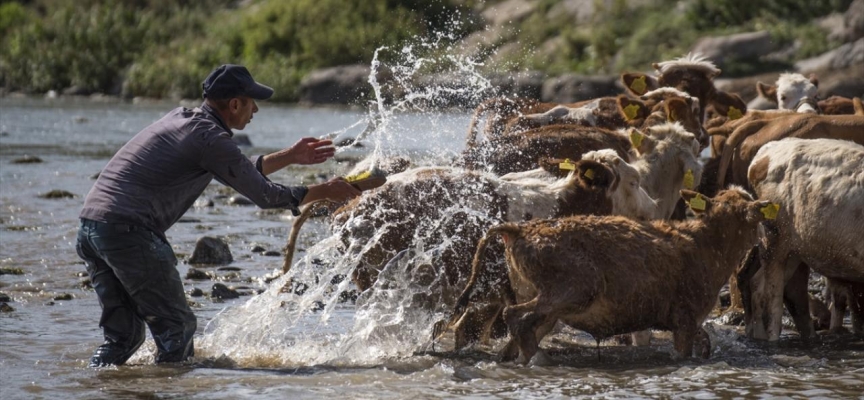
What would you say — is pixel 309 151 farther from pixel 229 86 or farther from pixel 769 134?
pixel 769 134

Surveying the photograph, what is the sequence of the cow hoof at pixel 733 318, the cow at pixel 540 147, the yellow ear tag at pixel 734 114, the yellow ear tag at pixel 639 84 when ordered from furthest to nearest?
the yellow ear tag at pixel 639 84
the yellow ear tag at pixel 734 114
the cow at pixel 540 147
the cow hoof at pixel 733 318

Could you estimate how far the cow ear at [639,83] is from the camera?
14328 mm

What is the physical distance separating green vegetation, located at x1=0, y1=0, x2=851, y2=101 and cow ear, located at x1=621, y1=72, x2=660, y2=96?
22.3 metres

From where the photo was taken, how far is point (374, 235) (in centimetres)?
978

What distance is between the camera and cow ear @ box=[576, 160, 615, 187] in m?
9.82

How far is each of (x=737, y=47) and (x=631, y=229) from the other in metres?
29.6

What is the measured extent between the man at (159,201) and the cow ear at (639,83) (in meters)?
6.42

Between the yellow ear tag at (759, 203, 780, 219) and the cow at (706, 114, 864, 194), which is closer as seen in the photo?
the yellow ear tag at (759, 203, 780, 219)

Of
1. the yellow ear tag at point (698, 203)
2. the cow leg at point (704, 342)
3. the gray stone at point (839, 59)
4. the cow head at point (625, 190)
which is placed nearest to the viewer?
the cow leg at point (704, 342)

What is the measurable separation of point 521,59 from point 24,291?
33.1 m

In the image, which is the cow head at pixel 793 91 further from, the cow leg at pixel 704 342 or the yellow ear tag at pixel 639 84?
the cow leg at pixel 704 342

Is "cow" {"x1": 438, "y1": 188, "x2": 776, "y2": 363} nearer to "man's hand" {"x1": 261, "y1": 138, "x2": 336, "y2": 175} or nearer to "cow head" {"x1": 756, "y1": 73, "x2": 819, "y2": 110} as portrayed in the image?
"man's hand" {"x1": 261, "y1": 138, "x2": 336, "y2": 175}

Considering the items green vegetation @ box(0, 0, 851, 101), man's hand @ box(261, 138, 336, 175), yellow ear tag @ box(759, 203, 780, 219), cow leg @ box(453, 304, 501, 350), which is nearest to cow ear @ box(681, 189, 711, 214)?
yellow ear tag @ box(759, 203, 780, 219)

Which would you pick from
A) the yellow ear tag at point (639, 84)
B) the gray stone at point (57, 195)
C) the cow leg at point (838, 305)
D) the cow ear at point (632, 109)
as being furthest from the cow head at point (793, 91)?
the gray stone at point (57, 195)
